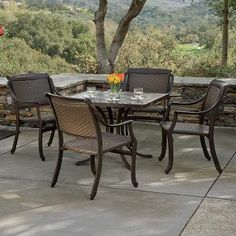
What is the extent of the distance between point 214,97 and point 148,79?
1432 mm

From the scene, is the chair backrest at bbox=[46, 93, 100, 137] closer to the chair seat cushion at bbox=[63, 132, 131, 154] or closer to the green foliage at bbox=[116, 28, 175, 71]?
the chair seat cushion at bbox=[63, 132, 131, 154]

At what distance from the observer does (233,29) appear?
14258 mm

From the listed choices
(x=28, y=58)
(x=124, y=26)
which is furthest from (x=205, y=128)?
(x=28, y=58)

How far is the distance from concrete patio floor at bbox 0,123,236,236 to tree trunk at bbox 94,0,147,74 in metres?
4.31

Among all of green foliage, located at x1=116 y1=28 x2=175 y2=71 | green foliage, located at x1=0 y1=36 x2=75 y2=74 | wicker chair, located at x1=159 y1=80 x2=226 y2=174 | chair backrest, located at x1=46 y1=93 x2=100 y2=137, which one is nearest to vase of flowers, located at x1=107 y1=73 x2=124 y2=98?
wicker chair, located at x1=159 y1=80 x2=226 y2=174

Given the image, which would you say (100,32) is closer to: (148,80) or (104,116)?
(148,80)

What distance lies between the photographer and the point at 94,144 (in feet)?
12.9

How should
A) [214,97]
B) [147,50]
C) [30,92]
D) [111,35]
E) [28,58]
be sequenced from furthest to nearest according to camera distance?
[111,35]
[28,58]
[147,50]
[30,92]
[214,97]

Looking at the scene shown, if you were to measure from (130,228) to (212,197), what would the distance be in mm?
863

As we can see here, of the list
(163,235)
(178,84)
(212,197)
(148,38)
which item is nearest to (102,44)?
(178,84)

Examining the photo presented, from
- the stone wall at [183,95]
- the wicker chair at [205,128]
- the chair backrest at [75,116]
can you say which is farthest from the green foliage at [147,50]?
the chair backrest at [75,116]

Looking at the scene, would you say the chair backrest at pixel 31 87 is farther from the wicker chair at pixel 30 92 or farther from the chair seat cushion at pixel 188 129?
the chair seat cushion at pixel 188 129

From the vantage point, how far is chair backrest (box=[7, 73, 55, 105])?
5.27 meters

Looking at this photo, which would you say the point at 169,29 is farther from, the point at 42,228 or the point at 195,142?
the point at 42,228
